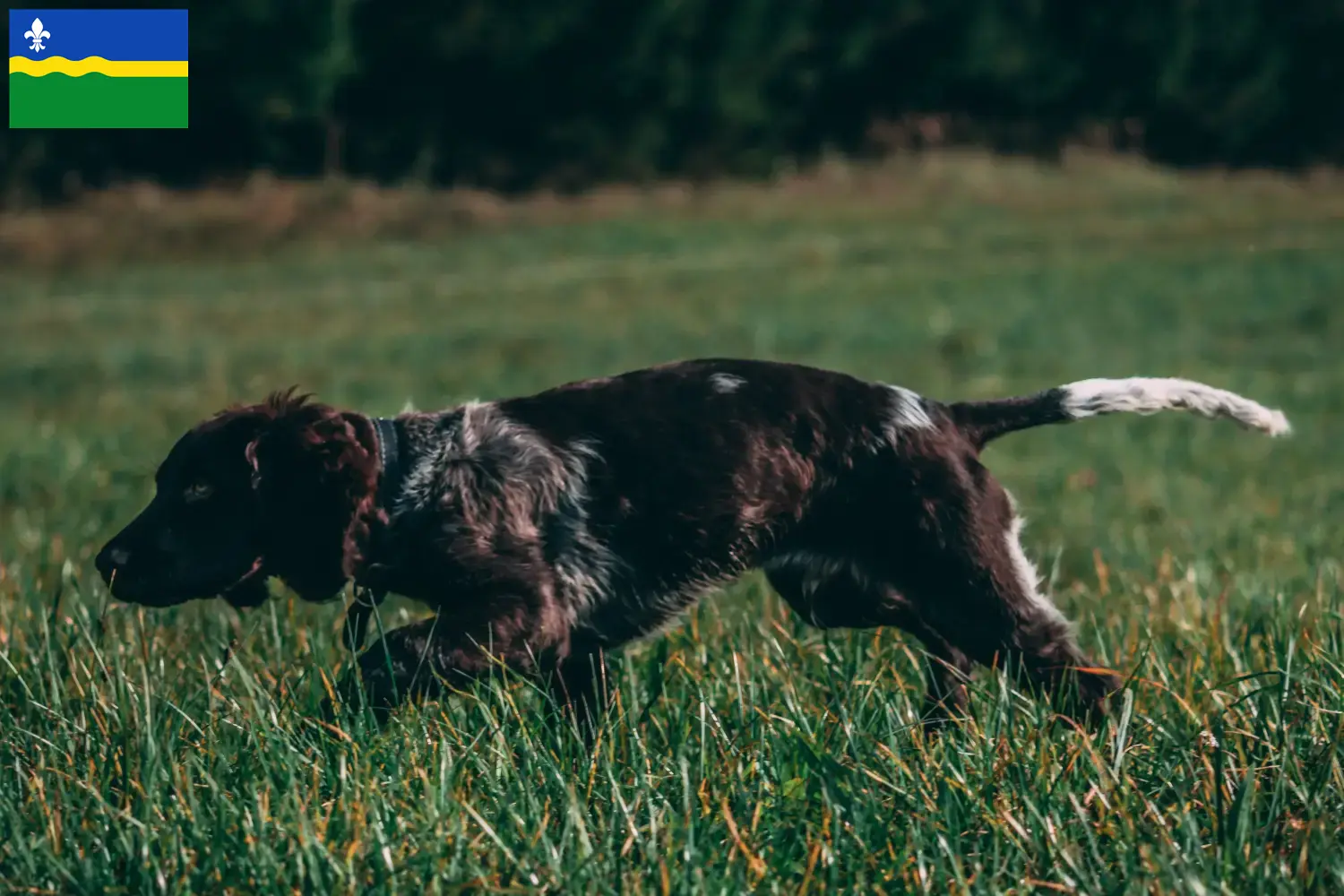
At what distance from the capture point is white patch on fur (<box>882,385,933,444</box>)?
4102 millimetres

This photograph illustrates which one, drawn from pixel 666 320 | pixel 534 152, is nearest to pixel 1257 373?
pixel 666 320

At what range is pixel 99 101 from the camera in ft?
23.3

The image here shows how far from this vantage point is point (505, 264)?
24.3m

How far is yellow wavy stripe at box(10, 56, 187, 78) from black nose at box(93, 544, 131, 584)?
12.7ft

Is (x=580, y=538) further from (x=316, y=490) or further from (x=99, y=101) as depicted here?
(x=99, y=101)

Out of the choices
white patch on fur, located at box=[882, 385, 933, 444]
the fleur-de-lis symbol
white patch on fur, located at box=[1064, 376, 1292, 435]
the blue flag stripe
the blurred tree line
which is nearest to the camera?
white patch on fur, located at box=[882, 385, 933, 444]

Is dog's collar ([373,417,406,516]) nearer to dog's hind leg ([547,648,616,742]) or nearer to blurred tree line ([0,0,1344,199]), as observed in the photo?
dog's hind leg ([547,648,616,742])

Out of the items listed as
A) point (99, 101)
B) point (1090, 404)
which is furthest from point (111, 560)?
point (99, 101)

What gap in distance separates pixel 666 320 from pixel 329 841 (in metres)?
15.4

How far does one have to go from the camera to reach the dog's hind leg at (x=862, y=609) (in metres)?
4.18

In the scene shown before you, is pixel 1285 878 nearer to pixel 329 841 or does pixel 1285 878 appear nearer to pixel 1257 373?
pixel 329 841

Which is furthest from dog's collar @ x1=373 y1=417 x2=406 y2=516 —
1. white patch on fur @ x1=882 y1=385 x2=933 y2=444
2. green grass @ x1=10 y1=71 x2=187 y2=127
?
green grass @ x1=10 y1=71 x2=187 y2=127

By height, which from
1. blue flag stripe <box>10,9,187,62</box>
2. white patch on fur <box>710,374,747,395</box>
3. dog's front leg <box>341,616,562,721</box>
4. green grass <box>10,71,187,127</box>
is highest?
blue flag stripe <box>10,9,187,62</box>

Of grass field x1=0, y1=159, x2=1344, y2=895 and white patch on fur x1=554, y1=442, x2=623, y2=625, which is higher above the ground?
white patch on fur x1=554, y1=442, x2=623, y2=625
